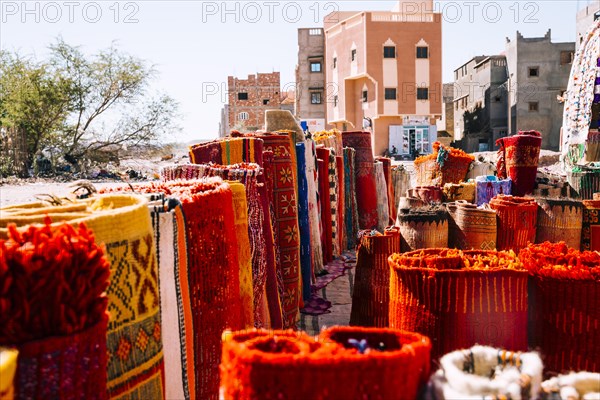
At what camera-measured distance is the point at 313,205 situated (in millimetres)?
5254

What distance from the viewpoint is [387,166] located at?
9.19 m

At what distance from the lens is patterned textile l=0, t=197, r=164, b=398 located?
1.06 m

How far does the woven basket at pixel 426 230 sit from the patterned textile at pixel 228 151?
0.95m

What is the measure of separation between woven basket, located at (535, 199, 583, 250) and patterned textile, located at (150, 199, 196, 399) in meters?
2.18

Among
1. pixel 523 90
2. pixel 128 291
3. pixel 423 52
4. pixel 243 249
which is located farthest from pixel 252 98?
pixel 128 291

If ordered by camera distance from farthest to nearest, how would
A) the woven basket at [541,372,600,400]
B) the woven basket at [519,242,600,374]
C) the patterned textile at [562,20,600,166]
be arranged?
the patterned textile at [562,20,600,166], the woven basket at [519,242,600,374], the woven basket at [541,372,600,400]

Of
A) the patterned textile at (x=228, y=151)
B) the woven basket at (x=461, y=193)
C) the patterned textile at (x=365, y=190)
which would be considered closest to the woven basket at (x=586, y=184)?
the woven basket at (x=461, y=193)

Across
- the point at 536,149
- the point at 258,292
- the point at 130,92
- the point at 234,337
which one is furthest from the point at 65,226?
the point at 130,92

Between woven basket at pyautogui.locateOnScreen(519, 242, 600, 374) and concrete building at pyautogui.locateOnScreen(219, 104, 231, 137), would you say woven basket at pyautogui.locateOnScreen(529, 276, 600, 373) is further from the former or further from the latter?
concrete building at pyautogui.locateOnScreen(219, 104, 231, 137)

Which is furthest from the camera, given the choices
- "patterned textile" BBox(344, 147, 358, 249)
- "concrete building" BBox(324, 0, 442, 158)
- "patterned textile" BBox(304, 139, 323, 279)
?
"concrete building" BBox(324, 0, 442, 158)

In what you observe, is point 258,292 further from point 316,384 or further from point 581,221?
point 316,384

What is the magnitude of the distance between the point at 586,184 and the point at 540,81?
2799cm

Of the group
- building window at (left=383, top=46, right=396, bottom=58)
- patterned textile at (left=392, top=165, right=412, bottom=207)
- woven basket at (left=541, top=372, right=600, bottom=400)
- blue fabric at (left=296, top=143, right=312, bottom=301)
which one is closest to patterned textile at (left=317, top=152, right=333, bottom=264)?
blue fabric at (left=296, top=143, right=312, bottom=301)

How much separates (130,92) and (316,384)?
71.4 ft
